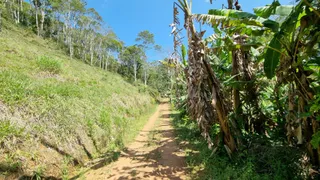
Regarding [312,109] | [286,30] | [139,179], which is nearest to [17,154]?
[139,179]

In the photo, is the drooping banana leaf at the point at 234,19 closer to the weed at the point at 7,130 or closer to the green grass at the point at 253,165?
the green grass at the point at 253,165

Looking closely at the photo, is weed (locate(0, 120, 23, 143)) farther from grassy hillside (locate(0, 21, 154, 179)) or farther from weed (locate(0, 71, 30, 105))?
weed (locate(0, 71, 30, 105))

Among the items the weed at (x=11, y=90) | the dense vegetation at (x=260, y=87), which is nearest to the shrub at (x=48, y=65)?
the weed at (x=11, y=90)

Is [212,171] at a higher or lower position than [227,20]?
lower

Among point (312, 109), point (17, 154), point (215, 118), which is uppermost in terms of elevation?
point (312, 109)

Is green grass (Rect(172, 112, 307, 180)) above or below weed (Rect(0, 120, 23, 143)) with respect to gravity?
below

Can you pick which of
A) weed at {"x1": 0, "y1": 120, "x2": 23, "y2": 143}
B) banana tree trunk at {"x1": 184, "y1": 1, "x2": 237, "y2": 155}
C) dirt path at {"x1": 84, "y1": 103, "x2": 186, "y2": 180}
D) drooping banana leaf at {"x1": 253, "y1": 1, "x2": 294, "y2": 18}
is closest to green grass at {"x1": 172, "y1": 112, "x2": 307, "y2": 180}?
dirt path at {"x1": 84, "y1": 103, "x2": 186, "y2": 180}

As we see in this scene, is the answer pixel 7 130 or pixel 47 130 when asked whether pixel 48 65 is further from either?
pixel 7 130

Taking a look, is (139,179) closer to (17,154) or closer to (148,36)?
(17,154)

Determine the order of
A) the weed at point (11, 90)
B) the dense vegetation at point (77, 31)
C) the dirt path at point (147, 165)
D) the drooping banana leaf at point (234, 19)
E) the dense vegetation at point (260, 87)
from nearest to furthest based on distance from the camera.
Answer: the dense vegetation at point (260, 87)
the drooping banana leaf at point (234, 19)
the dirt path at point (147, 165)
the weed at point (11, 90)
the dense vegetation at point (77, 31)

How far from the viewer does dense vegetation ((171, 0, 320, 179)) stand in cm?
348

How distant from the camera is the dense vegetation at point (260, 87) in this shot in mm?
3484

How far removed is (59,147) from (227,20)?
5225 mm

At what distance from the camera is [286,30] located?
3.56 meters
